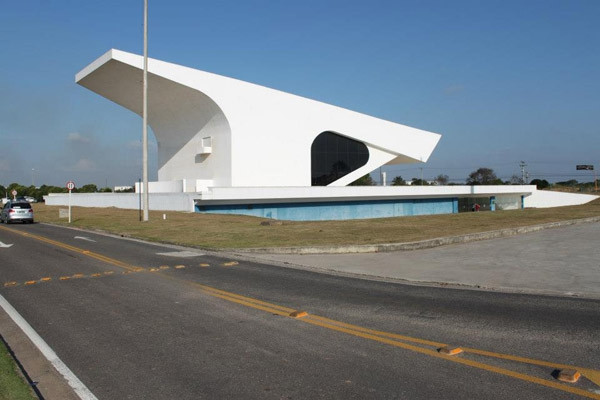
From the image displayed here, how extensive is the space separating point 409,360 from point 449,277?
19.3ft

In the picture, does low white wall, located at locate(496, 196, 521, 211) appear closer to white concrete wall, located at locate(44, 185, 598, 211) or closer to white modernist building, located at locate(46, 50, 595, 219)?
white concrete wall, located at locate(44, 185, 598, 211)

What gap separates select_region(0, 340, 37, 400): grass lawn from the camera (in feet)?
14.5

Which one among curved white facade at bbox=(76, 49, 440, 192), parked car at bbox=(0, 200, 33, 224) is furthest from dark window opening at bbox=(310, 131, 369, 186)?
parked car at bbox=(0, 200, 33, 224)

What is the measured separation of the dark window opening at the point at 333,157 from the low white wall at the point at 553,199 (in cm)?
2340

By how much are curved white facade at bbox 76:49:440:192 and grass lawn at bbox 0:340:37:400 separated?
31373 mm

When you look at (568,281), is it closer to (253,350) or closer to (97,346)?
(253,350)

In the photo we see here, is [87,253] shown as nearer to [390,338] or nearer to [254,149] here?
[390,338]

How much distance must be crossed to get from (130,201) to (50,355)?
37064mm

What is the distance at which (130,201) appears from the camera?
4091 centimetres

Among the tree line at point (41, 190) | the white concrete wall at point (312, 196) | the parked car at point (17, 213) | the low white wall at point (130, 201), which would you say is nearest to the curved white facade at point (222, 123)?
the low white wall at point (130, 201)

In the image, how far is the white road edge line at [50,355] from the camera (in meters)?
4.62

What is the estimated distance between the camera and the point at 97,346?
5.97 metres

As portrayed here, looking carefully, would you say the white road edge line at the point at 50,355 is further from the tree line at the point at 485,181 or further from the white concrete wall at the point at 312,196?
the tree line at the point at 485,181

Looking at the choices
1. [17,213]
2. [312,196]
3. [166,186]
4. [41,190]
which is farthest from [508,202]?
[41,190]
